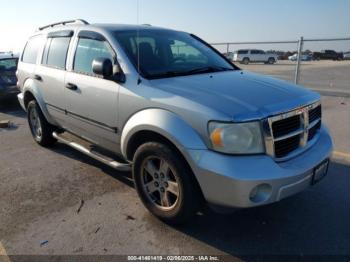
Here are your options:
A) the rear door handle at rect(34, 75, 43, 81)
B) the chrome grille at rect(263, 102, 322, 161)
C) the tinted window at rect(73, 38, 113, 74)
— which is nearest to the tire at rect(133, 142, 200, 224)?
the chrome grille at rect(263, 102, 322, 161)

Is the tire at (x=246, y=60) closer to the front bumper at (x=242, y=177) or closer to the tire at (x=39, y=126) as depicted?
the tire at (x=39, y=126)

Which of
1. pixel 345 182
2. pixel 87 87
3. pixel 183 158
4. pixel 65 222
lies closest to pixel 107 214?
pixel 65 222

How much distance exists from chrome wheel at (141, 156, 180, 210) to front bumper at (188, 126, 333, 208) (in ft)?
1.24

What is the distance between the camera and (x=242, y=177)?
271 cm

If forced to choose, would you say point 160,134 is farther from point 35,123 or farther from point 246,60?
point 246,60

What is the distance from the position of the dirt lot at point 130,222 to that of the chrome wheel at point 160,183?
0.23 meters

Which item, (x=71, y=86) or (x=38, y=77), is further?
(x=38, y=77)

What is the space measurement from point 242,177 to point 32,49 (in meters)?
4.55

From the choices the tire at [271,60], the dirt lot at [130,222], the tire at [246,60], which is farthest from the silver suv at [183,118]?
the tire at [271,60]

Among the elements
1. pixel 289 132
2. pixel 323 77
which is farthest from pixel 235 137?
pixel 323 77

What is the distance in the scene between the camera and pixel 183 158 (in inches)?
122

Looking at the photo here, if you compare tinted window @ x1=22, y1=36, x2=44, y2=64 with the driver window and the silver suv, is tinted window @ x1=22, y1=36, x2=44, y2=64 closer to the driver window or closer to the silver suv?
the silver suv

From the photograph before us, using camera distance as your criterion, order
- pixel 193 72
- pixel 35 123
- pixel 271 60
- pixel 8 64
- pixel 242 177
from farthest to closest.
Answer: pixel 271 60 → pixel 8 64 → pixel 35 123 → pixel 193 72 → pixel 242 177

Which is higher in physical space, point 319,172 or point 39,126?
point 319,172
